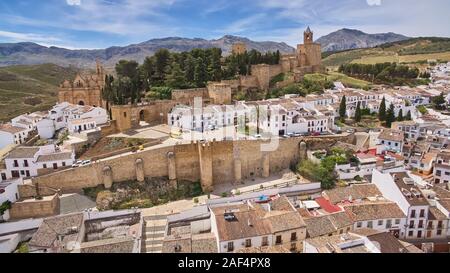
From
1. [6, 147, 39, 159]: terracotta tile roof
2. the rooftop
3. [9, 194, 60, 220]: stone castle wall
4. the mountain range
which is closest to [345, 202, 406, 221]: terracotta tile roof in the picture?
the rooftop

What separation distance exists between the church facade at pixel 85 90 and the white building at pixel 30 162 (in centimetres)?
522

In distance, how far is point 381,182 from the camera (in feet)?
26.3

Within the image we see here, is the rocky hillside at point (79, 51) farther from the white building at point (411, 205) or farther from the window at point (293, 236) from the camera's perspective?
the white building at point (411, 205)

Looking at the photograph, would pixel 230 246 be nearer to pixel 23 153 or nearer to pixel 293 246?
pixel 293 246

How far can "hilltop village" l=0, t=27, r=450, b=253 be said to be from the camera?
633 centimetres

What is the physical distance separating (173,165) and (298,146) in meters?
4.13

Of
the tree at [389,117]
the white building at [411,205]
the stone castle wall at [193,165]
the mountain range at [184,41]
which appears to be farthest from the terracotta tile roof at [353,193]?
the tree at [389,117]

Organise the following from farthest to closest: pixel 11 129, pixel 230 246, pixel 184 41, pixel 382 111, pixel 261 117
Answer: pixel 382 111
pixel 261 117
pixel 11 129
pixel 184 41
pixel 230 246

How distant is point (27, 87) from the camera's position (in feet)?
79.1

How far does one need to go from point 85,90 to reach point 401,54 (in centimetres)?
2698

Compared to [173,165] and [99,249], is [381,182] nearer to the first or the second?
[173,165]

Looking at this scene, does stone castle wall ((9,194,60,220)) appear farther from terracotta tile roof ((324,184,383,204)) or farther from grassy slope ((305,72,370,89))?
grassy slope ((305,72,370,89))

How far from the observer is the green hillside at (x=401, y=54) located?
89.0 feet

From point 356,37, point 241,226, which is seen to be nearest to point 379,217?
point 241,226
